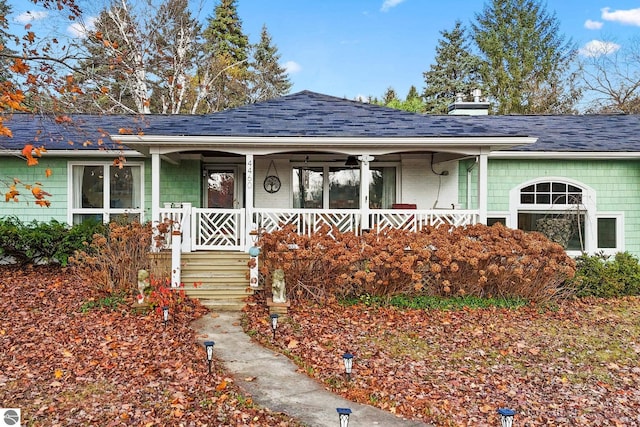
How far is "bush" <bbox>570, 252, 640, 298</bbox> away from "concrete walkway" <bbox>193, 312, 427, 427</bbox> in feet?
22.1

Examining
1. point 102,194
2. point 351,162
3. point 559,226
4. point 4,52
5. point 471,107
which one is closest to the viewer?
point 4,52

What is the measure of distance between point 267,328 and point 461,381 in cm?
293

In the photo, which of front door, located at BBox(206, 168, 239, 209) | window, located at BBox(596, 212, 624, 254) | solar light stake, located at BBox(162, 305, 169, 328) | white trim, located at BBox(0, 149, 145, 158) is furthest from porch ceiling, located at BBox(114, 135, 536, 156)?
window, located at BBox(596, 212, 624, 254)

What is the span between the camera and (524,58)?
3122 centimetres

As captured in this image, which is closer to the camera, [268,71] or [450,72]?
[450,72]

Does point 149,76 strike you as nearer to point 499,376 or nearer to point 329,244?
point 329,244

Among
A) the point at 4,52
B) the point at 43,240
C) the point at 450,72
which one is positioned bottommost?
the point at 43,240

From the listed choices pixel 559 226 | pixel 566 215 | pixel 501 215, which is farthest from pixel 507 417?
pixel 566 215

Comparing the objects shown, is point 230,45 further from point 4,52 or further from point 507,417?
point 507,417

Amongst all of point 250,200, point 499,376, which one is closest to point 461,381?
point 499,376

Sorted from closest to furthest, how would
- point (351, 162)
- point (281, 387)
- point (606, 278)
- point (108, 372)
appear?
point (281, 387), point (108, 372), point (606, 278), point (351, 162)

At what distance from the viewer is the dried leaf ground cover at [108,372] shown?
4191 mm

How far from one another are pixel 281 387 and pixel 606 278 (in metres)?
7.86

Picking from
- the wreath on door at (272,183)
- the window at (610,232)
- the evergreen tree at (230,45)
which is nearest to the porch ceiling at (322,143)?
the wreath on door at (272,183)
